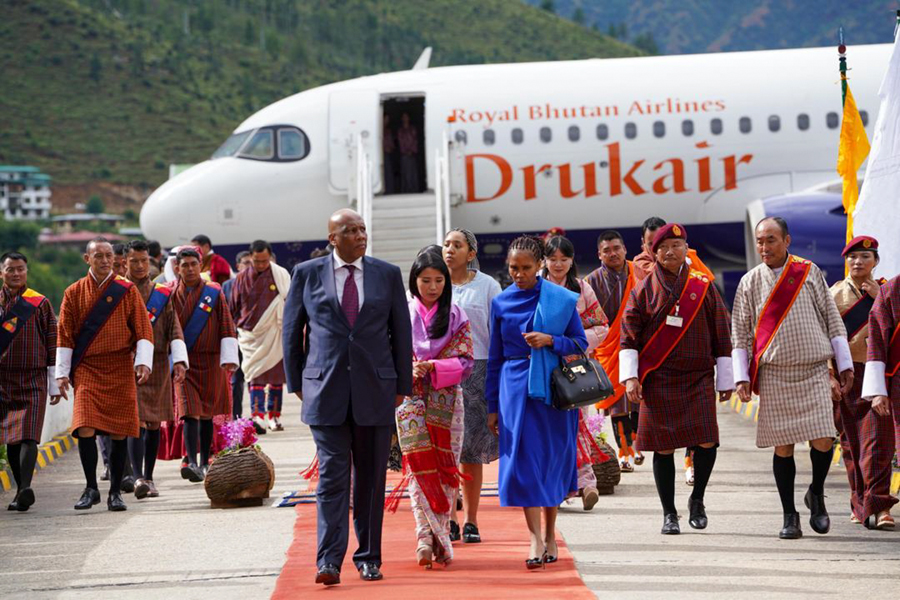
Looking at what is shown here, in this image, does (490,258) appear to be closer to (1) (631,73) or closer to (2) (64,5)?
(1) (631,73)

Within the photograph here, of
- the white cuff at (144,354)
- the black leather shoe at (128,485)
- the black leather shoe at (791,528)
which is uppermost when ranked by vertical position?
the white cuff at (144,354)

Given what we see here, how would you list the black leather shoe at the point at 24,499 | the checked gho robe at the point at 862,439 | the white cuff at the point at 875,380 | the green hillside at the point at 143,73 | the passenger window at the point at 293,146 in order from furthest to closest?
the green hillside at the point at 143,73 < the passenger window at the point at 293,146 < the black leather shoe at the point at 24,499 < the checked gho robe at the point at 862,439 < the white cuff at the point at 875,380

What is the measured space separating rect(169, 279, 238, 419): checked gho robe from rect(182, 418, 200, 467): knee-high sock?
13 centimetres

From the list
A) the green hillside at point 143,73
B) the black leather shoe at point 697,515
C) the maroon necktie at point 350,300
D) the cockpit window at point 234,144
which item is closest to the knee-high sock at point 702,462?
the black leather shoe at point 697,515

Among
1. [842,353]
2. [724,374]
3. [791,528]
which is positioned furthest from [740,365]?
[791,528]

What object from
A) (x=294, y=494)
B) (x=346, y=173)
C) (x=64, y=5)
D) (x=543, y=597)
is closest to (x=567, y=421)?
(x=543, y=597)

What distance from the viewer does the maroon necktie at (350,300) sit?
23.6ft

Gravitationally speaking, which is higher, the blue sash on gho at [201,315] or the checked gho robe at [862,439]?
the blue sash on gho at [201,315]

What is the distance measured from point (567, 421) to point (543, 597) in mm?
1199

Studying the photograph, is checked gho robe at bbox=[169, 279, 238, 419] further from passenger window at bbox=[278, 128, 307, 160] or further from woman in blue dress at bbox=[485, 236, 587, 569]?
passenger window at bbox=[278, 128, 307, 160]

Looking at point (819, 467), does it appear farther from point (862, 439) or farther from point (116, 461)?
point (116, 461)

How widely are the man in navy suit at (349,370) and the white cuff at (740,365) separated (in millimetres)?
2030

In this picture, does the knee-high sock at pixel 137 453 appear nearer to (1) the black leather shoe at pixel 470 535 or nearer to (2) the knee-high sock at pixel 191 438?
(2) the knee-high sock at pixel 191 438

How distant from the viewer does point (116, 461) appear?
33.3ft
